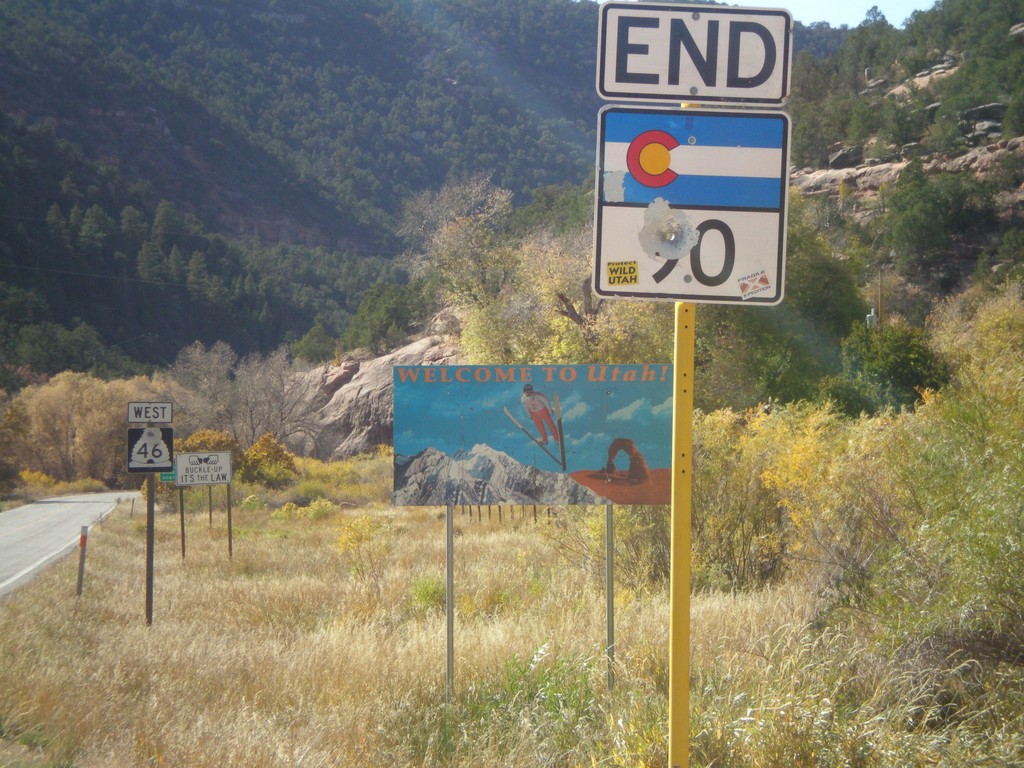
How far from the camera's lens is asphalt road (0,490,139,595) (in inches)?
741

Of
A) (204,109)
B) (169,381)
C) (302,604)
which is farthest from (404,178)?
(302,604)

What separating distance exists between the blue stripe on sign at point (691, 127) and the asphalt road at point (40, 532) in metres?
15.1

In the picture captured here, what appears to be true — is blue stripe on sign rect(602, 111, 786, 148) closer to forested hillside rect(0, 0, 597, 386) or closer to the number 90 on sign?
the number 90 on sign

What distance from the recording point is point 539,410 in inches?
225

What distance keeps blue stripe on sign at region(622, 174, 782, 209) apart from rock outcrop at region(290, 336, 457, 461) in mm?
41868

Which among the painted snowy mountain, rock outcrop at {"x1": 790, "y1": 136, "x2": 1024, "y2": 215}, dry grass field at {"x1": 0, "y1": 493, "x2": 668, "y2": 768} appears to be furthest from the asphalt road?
rock outcrop at {"x1": 790, "y1": 136, "x2": 1024, "y2": 215}

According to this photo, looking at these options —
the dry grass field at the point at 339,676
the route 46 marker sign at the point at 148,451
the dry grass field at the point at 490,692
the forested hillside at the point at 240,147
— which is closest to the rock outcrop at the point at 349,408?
the forested hillside at the point at 240,147

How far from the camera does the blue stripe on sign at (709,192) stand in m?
3.40

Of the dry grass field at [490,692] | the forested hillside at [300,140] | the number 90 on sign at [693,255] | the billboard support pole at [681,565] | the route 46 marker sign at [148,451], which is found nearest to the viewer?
the billboard support pole at [681,565]

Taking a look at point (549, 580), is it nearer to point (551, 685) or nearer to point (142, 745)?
point (551, 685)

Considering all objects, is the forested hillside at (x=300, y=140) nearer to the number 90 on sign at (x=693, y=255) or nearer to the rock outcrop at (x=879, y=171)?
the rock outcrop at (x=879, y=171)

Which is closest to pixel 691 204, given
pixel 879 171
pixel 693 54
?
pixel 693 54

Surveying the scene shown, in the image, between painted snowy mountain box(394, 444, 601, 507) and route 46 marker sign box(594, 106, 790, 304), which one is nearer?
route 46 marker sign box(594, 106, 790, 304)

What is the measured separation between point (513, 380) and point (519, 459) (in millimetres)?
480
